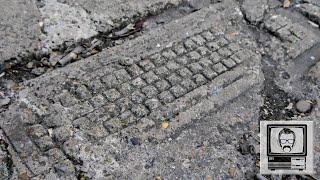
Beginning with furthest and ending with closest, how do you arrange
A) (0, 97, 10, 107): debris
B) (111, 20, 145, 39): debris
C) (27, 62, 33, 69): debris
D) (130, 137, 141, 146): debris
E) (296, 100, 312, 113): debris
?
(111, 20, 145, 39): debris
(27, 62, 33, 69): debris
(296, 100, 312, 113): debris
(0, 97, 10, 107): debris
(130, 137, 141, 146): debris

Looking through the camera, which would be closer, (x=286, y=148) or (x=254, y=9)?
(x=286, y=148)

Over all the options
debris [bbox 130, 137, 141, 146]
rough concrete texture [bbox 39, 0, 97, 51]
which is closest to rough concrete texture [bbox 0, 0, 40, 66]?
rough concrete texture [bbox 39, 0, 97, 51]

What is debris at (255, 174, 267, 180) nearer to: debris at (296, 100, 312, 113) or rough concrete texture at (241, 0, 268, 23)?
debris at (296, 100, 312, 113)

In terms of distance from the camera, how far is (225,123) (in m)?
2.88

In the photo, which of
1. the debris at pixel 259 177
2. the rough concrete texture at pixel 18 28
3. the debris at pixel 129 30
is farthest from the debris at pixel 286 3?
the rough concrete texture at pixel 18 28

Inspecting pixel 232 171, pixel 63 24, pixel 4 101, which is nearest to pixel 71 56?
pixel 63 24

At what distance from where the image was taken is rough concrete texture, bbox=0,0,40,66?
311cm

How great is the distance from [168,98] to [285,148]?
784mm

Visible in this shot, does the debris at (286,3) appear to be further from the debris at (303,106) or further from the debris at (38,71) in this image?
the debris at (38,71)

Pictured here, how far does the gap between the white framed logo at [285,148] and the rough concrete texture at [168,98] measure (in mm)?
51

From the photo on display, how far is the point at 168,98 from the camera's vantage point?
9.66 ft

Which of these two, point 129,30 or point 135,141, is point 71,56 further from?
point 135,141

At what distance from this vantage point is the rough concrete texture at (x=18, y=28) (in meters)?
3.11

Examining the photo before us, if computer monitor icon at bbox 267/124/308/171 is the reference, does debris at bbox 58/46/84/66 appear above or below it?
above
